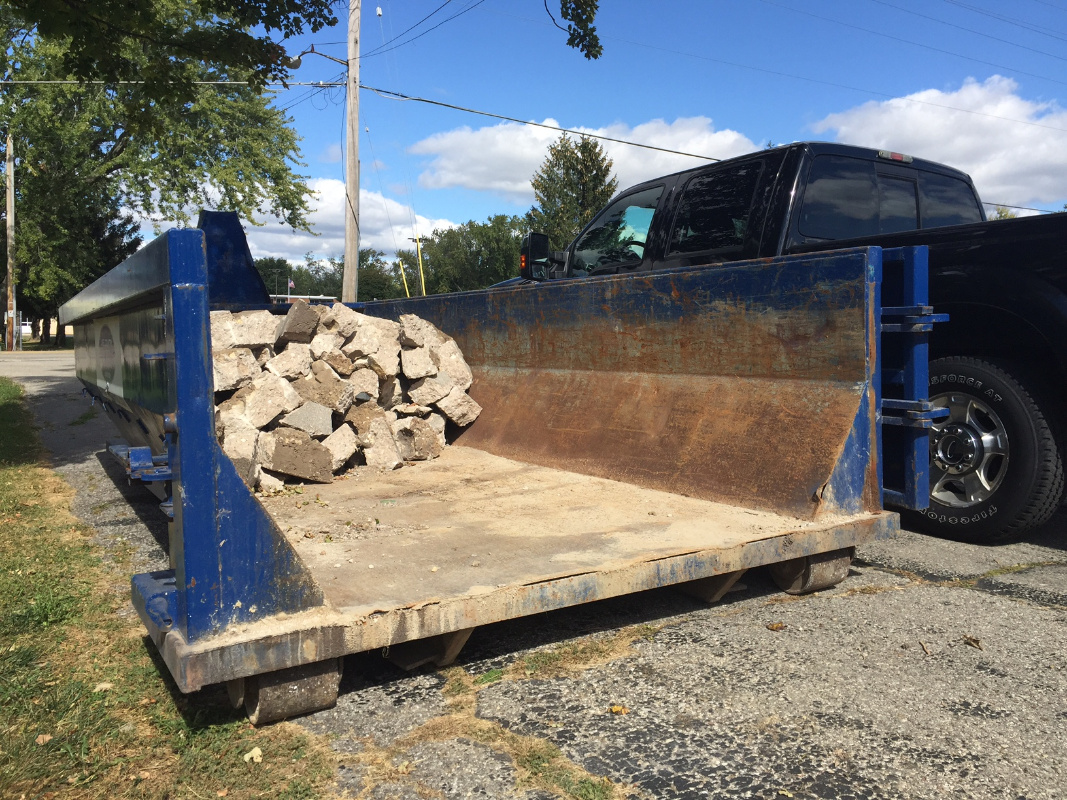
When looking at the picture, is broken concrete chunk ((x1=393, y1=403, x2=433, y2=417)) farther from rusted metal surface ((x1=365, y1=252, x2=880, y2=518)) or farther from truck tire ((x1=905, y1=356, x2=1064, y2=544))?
truck tire ((x1=905, y1=356, x2=1064, y2=544))

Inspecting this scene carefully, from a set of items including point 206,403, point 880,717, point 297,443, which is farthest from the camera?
point 297,443

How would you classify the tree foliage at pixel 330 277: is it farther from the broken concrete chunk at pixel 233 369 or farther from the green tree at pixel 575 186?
the broken concrete chunk at pixel 233 369

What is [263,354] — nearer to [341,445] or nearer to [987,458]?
[341,445]

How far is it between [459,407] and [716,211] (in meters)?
2.34

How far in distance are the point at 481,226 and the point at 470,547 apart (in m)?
69.7

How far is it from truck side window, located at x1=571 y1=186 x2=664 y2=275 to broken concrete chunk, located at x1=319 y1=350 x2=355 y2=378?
2059 millimetres

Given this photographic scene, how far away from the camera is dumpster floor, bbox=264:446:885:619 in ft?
9.31

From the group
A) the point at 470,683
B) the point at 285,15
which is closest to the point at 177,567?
the point at 470,683

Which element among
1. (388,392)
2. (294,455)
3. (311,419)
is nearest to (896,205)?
(388,392)

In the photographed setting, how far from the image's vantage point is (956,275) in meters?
4.24

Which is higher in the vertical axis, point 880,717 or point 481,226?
point 481,226

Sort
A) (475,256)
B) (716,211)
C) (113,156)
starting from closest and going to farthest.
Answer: (716,211) < (113,156) < (475,256)

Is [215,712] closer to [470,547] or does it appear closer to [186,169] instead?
[470,547]

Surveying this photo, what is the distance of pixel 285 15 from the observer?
7426 mm
